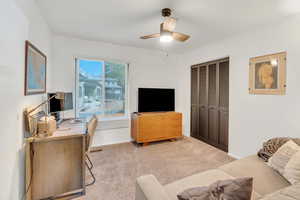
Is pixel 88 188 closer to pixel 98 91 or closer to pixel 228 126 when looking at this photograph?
pixel 98 91

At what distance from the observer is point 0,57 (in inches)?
46.3

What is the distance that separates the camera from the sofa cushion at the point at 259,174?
1360 millimetres

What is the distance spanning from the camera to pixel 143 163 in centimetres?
274

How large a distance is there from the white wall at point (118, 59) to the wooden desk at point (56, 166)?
5.50 feet

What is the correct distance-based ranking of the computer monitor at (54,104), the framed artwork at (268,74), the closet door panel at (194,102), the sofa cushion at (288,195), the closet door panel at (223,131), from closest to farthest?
1. the sofa cushion at (288,195)
2. the framed artwork at (268,74)
3. the computer monitor at (54,104)
4. the closet door panel at (223,131)
5. the closet door panel at (194,102)

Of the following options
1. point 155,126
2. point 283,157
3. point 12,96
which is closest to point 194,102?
point 155,126

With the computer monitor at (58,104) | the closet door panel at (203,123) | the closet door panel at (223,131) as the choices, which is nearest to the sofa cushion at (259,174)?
the closet door panel at (223,131)

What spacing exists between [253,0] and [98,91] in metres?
3.19

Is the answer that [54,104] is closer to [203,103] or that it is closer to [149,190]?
[149,190]

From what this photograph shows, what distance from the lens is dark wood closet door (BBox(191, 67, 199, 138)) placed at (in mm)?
4094

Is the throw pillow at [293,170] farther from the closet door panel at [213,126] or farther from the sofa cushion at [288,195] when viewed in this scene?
the closet door panel at [213,126]

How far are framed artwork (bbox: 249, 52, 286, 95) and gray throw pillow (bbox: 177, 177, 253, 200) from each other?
2197 mm

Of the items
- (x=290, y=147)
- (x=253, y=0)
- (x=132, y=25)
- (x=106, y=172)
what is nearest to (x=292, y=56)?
(x=253, y=0)

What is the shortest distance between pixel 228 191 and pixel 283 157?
4.02 ft
